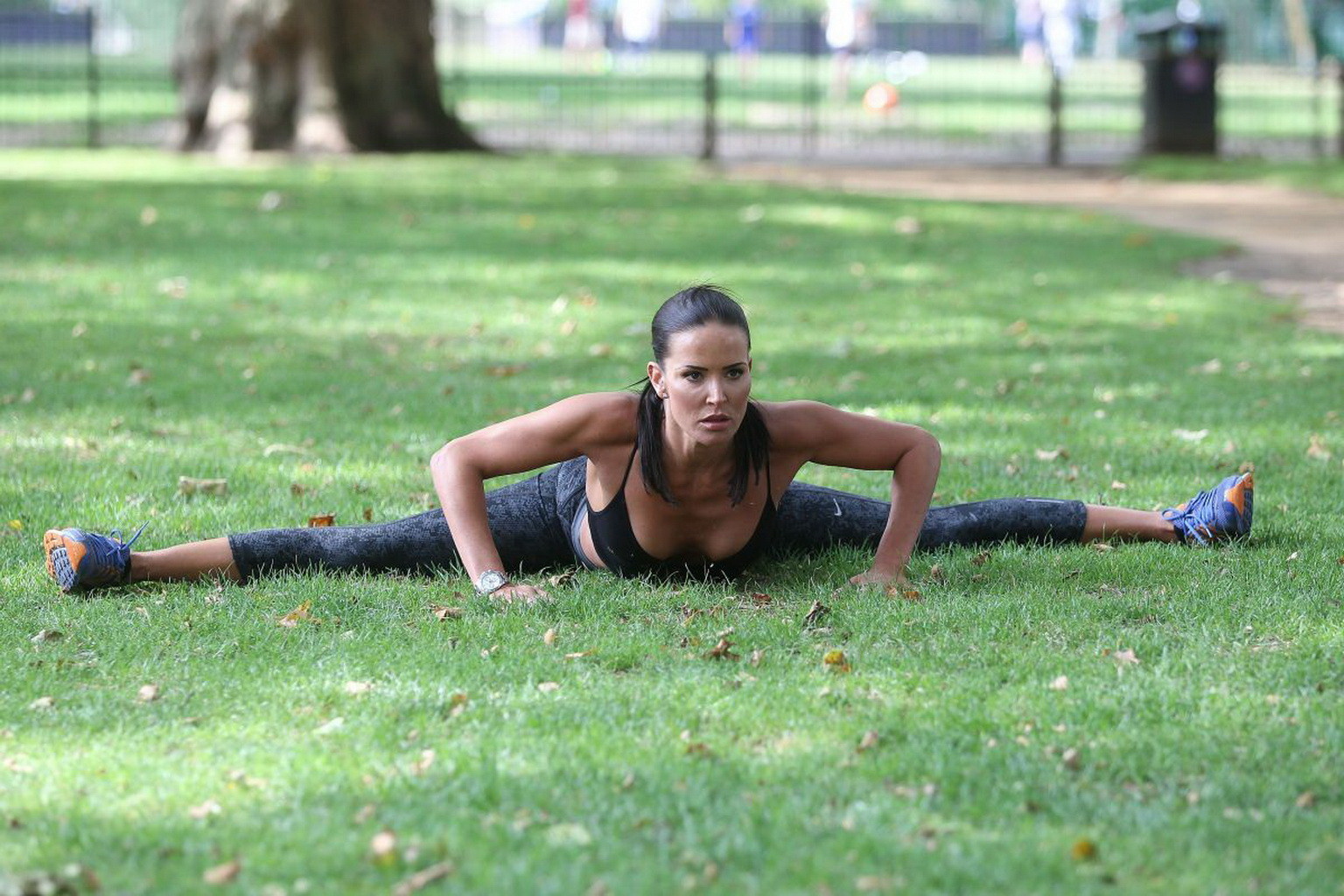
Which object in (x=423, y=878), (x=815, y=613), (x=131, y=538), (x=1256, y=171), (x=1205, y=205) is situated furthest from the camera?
(x=1256, y=171)

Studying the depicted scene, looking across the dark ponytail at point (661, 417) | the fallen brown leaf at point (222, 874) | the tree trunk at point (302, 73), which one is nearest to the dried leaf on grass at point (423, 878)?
the fallen brown leaf at point (222, 874)

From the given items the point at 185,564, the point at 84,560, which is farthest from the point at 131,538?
the point at 84,560

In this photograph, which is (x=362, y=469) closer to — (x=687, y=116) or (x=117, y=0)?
(x=687, y=116)

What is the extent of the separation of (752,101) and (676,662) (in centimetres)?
2903

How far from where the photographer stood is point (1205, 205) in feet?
58.0

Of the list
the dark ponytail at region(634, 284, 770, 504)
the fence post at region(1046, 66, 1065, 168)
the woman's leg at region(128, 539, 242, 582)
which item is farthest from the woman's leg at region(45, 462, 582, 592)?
the fence post at region(1046, 66, 1065, 168)

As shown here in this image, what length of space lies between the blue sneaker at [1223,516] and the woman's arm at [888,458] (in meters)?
1.04

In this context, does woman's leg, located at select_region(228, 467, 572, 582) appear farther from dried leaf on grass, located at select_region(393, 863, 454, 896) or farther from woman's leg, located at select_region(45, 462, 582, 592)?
dried leaf on grass, located at select_region(393, 863, 454, 896)

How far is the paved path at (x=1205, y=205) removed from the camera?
12.9 metres

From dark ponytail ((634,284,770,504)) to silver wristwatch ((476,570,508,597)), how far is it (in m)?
0.52

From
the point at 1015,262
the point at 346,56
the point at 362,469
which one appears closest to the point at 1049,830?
the point at 362,469

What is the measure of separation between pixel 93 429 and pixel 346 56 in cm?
1259

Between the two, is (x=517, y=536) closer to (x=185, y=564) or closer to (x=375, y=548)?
(x=375, y=548)

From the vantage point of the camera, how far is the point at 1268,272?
13133 millimetres
